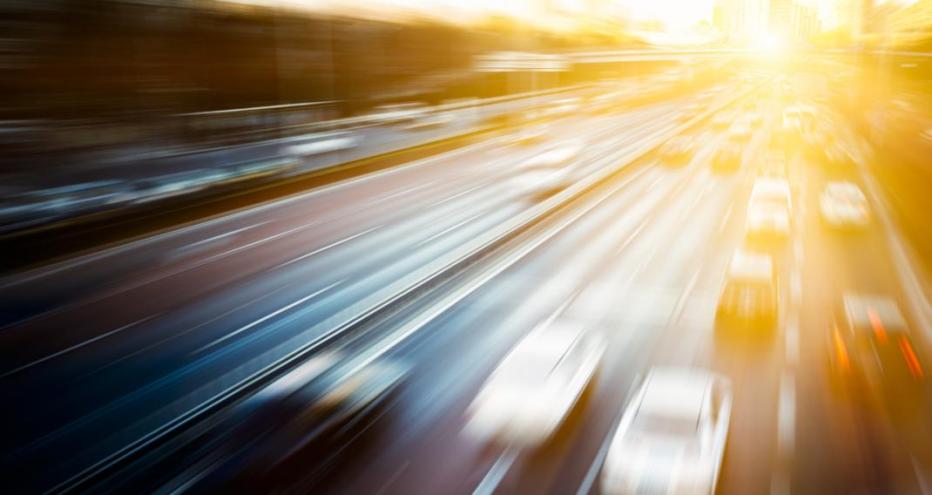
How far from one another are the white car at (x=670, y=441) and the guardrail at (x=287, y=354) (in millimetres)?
2818

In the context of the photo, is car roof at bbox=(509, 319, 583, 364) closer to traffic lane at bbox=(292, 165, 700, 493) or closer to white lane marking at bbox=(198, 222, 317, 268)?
traffic lane at bbox=(292, 165, 700, 493)

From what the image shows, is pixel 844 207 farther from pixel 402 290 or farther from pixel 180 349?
pixel 180 349

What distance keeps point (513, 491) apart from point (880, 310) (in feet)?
17.9

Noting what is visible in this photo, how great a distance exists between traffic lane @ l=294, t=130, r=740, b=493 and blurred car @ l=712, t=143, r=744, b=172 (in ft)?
23.5

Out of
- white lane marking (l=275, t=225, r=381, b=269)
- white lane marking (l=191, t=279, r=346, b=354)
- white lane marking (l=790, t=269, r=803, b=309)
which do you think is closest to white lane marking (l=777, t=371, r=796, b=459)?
white lane marking (l=790, t=269, r=803, b=309)

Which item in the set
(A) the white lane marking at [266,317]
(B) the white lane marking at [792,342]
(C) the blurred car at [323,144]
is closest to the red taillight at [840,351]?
(B) the white lane marking at [792,342]

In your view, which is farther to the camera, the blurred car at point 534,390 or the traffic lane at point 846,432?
the blurred car at point 534,390

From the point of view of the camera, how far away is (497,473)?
4.32 metres

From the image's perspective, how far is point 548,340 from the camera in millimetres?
6195

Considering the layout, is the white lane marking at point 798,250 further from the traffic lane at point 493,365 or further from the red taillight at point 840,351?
the red taillight at point 840,351

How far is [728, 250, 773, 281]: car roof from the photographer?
311 inches

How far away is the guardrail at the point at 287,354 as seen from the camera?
4641mm

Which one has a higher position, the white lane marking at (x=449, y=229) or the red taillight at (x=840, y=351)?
the white lane marking at (x=449, y=229)

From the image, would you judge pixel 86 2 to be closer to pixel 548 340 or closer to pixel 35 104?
→ pixel 35 104
